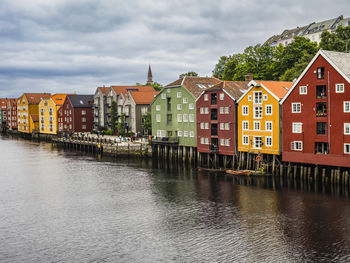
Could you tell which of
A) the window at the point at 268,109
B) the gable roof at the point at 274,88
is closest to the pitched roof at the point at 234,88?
the gable roof at the point at 274,88

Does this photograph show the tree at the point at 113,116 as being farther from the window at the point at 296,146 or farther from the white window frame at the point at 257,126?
the window at the point at 296,146

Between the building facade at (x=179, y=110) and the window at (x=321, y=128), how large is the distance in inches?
1008

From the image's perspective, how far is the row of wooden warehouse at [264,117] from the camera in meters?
48.6

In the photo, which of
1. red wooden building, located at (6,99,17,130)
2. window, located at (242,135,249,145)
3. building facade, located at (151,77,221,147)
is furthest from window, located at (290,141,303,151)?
red wooden building, located at (6,99,17,130)

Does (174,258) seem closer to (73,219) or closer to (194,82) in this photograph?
(73,219)

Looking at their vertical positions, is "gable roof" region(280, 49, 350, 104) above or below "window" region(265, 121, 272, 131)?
above

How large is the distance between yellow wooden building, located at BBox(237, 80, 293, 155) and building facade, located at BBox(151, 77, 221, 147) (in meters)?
12.6

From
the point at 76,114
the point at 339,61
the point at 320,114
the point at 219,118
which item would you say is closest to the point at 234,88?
the point at 219,118

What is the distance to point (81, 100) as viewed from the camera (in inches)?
5138

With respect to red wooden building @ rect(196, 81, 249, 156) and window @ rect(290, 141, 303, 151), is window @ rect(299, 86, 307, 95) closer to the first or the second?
window @ rect(290, 141, 303, 151)

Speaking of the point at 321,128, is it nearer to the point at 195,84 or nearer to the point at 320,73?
the point at 320,73

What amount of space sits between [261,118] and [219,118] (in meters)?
9.01

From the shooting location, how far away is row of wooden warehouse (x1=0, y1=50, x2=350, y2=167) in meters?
48.6

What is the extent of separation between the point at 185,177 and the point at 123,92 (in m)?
60.3
